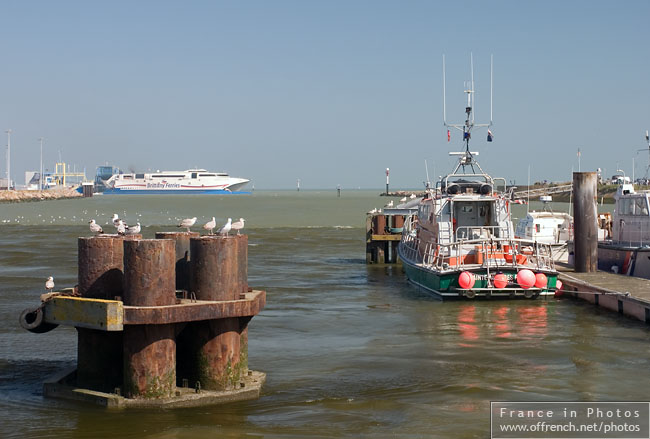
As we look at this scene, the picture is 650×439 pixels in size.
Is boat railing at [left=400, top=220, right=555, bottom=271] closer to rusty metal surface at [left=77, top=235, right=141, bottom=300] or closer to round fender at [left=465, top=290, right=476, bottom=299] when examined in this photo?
round fender at [left=465, top=290, right=476, bottom=299]

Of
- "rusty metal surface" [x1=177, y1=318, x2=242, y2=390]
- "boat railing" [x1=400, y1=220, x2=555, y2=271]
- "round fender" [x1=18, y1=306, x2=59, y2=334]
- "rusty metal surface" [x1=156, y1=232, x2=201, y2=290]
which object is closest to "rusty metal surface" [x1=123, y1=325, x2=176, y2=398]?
"rusty metal surface" [x1=177, y1=318, x2=242, y2=390]

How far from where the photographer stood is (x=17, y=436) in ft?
38.1

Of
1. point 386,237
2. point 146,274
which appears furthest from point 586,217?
point 146,274

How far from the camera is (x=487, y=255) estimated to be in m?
24.9

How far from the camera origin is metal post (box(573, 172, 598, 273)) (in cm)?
2703

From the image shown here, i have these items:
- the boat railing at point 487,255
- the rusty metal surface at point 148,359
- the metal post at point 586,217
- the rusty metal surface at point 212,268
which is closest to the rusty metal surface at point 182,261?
the rusty metal surface at point 212,268

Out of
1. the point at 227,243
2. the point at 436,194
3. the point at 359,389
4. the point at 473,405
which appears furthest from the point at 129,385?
the point at 436,194

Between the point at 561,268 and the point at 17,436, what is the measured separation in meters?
22.1

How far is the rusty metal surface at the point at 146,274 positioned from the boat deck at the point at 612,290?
13.4 metres

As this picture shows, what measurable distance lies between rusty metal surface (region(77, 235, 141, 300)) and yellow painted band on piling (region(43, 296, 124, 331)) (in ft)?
1.18

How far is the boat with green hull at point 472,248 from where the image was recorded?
24.8 meters

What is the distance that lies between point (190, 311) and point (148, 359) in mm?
896

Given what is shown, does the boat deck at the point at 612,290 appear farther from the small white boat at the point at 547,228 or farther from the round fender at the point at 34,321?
the round fender at the point at 34,321

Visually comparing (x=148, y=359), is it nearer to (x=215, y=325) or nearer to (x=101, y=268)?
(x=215, y=325)
